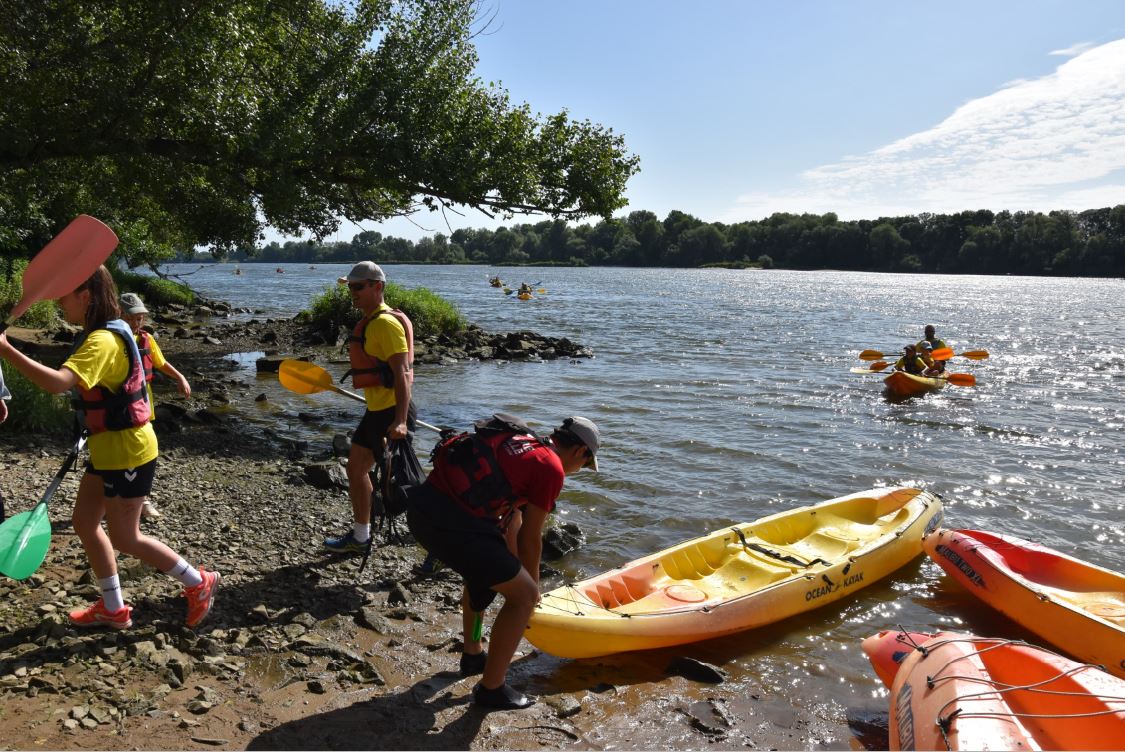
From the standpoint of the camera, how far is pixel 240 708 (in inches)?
144

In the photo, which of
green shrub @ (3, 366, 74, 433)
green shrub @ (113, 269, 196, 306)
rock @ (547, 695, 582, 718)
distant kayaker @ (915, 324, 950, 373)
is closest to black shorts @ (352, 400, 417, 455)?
rock @ (547, 695, 582, 718)

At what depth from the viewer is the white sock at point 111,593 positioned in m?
3.99

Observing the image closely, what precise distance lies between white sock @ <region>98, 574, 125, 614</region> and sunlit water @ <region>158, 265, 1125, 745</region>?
351 cm

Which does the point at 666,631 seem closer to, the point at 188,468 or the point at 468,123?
the point at 188,468

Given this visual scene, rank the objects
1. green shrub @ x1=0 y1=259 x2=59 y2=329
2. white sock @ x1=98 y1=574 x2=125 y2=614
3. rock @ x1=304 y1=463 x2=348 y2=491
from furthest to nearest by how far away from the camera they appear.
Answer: green shrub @ x1=0 y1=259 x2=59 y2=329, rock @ x1=304 y1=463 x2=348 y2=491, white sock @ x1=98 y1=574 x2=125 y2=614

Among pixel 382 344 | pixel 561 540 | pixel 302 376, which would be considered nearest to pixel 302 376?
pixel 302 376

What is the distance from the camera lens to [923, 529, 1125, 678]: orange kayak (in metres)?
5.25

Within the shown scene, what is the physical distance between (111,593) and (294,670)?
1.09 meters

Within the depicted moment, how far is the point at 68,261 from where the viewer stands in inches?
148

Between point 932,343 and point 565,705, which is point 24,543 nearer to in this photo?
point 565,705

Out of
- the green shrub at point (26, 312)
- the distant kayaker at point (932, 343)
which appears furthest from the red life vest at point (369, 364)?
the distant kayaker at point (932, 343)

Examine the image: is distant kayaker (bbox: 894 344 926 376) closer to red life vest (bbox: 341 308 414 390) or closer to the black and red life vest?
red life vest (bbox: 341 308 414 390)

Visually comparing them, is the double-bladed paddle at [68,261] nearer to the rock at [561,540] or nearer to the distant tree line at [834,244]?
the rock at [561,540]

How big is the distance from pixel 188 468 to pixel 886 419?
11.8 meters
